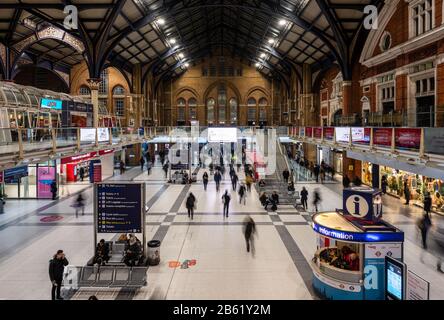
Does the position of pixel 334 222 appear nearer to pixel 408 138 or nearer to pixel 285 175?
pixel 408 138

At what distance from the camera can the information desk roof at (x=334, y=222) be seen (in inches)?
328

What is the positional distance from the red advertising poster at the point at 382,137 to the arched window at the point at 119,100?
109 feet

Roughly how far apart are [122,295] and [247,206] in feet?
35.5

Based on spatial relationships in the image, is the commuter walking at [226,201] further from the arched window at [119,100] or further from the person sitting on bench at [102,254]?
the arched window at [119,100]

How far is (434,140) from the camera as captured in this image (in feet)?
30.9

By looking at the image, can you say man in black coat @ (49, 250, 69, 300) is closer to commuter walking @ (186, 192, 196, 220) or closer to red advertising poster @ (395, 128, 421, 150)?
commuter walking @ (186, 192, 196, 220)

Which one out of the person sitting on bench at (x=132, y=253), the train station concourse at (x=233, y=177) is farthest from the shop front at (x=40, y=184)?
the person sitting on bench at (x=132, y=253)

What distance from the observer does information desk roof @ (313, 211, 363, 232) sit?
8.34 metres

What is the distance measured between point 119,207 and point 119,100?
3400cm

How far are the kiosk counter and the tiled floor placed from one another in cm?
67

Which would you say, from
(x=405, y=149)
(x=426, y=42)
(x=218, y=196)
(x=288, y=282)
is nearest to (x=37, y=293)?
(x=288, y=282)

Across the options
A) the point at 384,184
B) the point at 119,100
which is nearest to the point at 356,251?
the point at 384,184

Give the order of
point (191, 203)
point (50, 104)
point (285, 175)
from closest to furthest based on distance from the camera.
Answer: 1. point (191, 203)
2. point (50, 104)
3. point (285, 175)

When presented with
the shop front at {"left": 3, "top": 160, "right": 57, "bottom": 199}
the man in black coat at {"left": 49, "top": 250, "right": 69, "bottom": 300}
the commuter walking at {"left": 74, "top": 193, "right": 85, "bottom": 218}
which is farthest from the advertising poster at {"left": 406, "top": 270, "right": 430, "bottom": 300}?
the shop front at {"left": 3, "top": 160, "right": 57, "bottom": 199}
